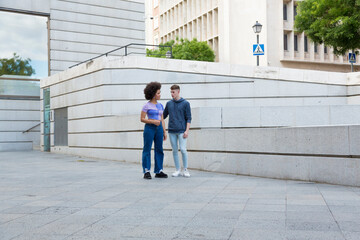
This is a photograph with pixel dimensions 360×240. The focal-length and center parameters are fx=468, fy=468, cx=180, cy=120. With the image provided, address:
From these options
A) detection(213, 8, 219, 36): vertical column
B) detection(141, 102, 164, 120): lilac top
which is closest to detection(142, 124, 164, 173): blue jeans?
detection(141, 102, 164, 120): lilac top

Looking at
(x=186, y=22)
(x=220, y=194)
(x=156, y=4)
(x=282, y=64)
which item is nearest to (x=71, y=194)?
(x=220, y=194)

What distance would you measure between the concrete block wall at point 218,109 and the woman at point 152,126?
69.2 inches

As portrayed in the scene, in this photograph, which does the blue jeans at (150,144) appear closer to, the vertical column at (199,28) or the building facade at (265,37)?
the building facade at (265,37)

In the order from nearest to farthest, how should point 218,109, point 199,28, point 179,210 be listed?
1. point 179,210
2. point 218,109
3. point 199,28

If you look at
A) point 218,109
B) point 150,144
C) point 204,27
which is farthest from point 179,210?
point 204,27

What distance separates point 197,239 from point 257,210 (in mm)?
1505

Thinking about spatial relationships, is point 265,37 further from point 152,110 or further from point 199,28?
point 152,110

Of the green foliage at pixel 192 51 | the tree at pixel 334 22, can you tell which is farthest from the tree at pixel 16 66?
the green foliage at pixel 192 51

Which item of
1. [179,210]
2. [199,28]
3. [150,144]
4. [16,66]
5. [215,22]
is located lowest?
[179,210]

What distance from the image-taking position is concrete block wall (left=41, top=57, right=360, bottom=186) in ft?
30.0

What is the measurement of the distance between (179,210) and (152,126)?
11.5 feet

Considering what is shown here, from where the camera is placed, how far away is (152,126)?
8.78 meters

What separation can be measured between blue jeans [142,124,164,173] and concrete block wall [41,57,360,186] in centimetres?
174

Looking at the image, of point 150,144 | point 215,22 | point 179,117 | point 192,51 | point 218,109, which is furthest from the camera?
point 215,22
